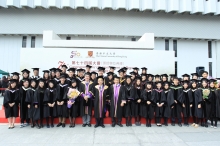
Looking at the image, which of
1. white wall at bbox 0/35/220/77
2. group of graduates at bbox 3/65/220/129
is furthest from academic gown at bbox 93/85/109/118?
white wall at bbox 0/35/220/77

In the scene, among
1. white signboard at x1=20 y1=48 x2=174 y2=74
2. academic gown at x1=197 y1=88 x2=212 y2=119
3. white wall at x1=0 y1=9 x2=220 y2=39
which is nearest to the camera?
academic gown at x1=197 y1=88 x2=212 y2=119

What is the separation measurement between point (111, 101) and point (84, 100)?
2.76 feet

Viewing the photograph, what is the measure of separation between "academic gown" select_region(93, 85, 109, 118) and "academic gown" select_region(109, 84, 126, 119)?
0.20 meters

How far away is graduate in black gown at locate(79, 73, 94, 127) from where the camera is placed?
5168mm

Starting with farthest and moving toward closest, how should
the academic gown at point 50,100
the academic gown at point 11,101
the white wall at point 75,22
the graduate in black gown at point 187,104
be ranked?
the white wall at point 75,22
the graduate in black gown at point 187,104
the academic gown at point 50,100
the academic gown at point 11,101

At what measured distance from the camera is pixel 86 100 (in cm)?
515

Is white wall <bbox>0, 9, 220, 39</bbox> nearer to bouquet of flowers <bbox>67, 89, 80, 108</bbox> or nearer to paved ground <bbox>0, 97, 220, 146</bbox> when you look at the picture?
bouquet of flowers <bbox>67, 89, 80, 108</bbox>

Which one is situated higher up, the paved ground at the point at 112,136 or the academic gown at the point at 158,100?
the academic gown at the point at 158,100

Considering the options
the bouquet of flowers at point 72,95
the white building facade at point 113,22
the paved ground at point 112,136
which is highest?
the white building facade at point 113,22

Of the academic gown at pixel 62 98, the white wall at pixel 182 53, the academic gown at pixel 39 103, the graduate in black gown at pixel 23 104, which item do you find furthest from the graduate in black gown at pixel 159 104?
the white wall at pixel 182 53

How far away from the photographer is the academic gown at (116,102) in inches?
203

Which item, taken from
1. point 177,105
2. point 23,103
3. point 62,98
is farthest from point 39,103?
point 177,105

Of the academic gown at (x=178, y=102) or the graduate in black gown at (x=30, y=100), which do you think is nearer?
the graduate in black gown at (x=30, y=100)

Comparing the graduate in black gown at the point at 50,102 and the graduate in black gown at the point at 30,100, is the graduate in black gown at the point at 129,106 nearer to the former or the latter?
the graduate in black gown at the point at 50,102
